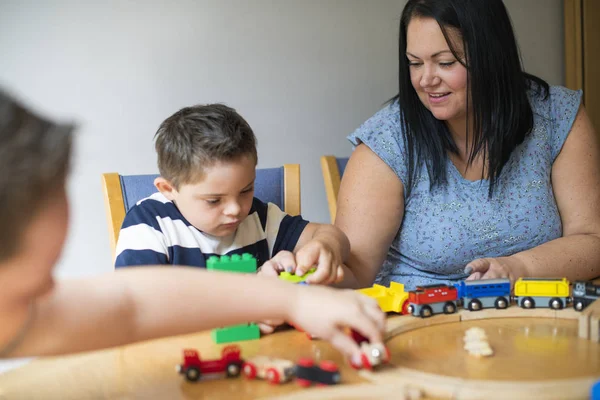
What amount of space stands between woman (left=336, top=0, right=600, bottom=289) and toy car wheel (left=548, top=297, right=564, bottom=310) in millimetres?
427

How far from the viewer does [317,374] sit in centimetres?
73

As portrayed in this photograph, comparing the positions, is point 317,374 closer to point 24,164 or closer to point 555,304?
point 24,164

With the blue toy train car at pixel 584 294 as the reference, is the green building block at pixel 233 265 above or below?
above

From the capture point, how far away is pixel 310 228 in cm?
143

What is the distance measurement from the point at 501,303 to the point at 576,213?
1.95 ft

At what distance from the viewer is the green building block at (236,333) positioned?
2.99ft

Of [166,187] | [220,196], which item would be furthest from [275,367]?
[166,187]

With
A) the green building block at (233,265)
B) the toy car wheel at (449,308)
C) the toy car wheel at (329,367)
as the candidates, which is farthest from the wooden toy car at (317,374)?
the toy car wheel at (449,308)

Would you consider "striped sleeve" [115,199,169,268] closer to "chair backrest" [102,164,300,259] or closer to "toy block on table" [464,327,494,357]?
"chair backrest" [102,164,300,259]

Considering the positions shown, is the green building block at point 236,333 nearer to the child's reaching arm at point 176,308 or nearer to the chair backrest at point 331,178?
the child's reaching arm at point 176,308

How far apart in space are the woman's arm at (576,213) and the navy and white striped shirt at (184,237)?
0.51 meters

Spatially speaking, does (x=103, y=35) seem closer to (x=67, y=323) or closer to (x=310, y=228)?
(x=310, y=228)

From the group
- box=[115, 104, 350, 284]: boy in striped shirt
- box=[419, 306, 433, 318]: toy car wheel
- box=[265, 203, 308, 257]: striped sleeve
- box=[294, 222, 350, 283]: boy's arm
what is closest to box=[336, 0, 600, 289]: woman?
box=[265, 203, 308, 257]: striped sleeve

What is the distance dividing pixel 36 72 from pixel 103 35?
25 centimetres
